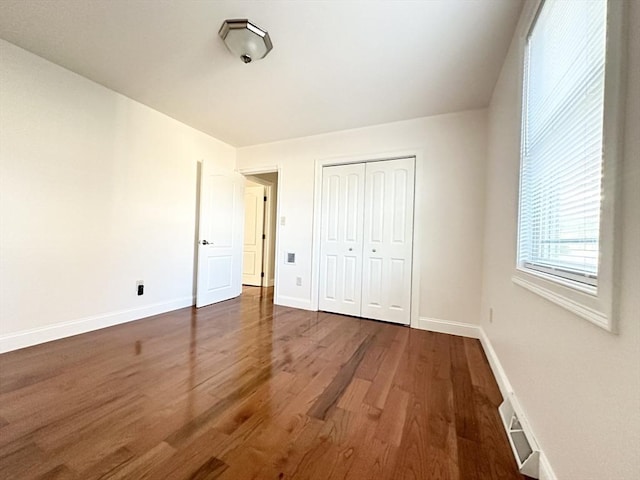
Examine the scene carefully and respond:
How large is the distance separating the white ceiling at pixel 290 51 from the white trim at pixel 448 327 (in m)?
2.29

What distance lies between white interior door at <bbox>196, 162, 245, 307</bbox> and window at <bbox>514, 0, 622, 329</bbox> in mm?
3428

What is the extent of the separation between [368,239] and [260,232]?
2.73 m

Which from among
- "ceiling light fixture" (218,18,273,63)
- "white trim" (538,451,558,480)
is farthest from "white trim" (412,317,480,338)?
"ceiling light fixture" (218,18,273,63)

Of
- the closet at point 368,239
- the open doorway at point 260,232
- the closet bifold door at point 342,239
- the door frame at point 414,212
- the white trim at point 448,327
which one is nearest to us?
the white trim at point 448,327

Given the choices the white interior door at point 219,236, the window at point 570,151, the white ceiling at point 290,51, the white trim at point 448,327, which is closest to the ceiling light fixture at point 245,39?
the white ceiling at point 290,51

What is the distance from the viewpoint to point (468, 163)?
2.74 meters

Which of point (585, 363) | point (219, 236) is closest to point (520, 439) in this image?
point (585, 363)

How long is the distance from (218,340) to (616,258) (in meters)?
2.58

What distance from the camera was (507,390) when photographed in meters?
1.52

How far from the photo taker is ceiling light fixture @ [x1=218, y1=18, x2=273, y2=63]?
1.72m

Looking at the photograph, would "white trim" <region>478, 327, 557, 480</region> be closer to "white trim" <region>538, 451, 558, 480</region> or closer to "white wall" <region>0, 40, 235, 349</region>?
"white trim" <region>538, 451, 558, 480</region>

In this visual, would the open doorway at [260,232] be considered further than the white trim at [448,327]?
Yes

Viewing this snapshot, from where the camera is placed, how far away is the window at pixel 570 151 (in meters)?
0.72

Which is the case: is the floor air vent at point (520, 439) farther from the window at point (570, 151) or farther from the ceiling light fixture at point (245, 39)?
the ceiling light fixture at point (245, 39)
